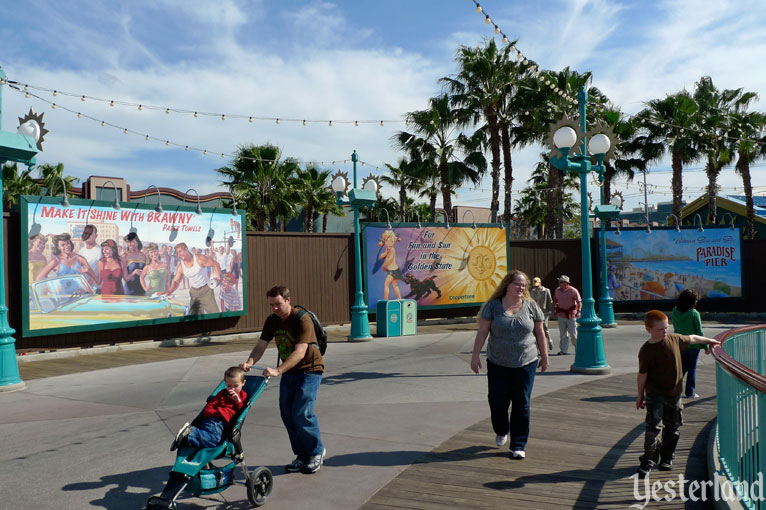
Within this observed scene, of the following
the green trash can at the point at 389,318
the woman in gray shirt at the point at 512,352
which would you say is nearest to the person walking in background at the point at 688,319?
the woman in gray shirt at the point at 512,352

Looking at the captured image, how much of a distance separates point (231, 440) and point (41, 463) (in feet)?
7.62

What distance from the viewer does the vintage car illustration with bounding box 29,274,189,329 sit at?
13211mm

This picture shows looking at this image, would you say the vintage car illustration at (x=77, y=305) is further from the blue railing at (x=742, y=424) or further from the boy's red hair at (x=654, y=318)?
the blue railing at (x=742, y=424)

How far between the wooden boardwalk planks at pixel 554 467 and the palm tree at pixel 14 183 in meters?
28.3

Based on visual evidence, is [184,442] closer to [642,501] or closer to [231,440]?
[231,440]

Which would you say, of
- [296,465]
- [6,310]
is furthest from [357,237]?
[296,465]

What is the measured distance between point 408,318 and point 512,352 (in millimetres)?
11545

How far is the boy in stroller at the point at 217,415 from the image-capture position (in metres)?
4.77

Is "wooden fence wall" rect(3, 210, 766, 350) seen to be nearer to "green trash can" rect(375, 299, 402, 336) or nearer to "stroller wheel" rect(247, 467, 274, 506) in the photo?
"green trash can" rect(375, 299, 402, 336)

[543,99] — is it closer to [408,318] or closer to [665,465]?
[408,318]

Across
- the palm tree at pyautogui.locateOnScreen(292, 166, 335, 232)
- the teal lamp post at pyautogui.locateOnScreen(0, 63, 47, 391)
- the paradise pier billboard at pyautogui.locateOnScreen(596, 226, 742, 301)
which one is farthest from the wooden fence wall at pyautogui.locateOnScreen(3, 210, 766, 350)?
the palm tree at pyautogui.locateOnScreen(292, 166, 335, 232)

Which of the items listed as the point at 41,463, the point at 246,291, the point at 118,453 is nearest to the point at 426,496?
the point at 118,453

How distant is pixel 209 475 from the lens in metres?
4.80

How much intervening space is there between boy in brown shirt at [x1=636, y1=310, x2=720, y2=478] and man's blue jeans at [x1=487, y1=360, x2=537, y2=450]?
3.14ft
